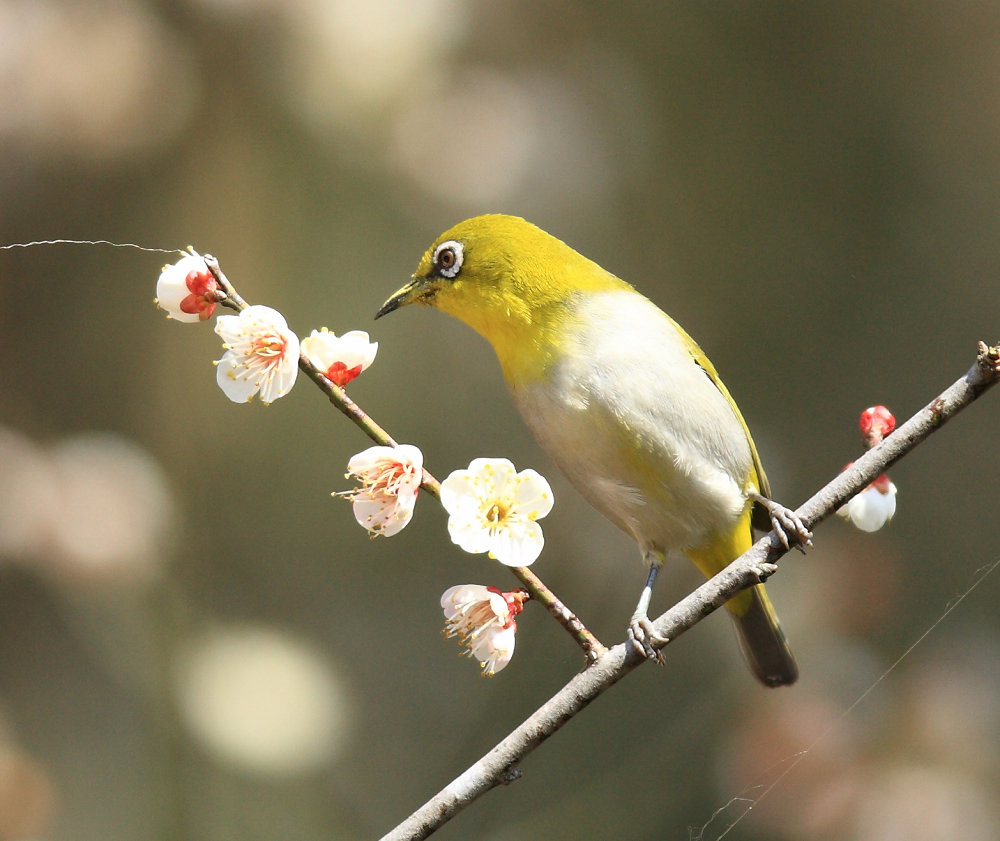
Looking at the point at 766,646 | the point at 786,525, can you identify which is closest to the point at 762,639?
the point at 766,646

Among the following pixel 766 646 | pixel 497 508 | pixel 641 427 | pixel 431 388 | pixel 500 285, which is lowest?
pixel 766 646

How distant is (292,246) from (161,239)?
255 mm

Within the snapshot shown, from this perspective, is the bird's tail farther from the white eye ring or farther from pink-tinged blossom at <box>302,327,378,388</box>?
pink-tinged blossom at <box>302,327,378,388</box>

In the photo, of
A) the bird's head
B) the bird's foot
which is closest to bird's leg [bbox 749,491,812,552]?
the bird's foot

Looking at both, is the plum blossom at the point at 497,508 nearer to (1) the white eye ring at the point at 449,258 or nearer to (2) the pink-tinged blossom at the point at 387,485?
(2) the pink-tinged blossom at the point at 387,485

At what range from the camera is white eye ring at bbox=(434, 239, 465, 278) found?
1.04 meters

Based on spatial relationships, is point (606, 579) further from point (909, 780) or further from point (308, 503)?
point (308, 503)

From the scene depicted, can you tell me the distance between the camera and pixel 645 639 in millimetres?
829

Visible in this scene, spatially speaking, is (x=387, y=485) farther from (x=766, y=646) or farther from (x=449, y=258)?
(x=766, y=646)

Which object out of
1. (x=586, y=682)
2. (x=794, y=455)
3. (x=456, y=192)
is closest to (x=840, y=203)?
(x=794, y=455)

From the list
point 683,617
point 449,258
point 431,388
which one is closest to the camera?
point 683,617

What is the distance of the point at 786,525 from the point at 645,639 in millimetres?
200

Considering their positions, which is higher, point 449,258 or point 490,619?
point 449,258

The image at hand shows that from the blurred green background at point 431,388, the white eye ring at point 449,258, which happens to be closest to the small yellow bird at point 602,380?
the white eye ring at point 449,258
